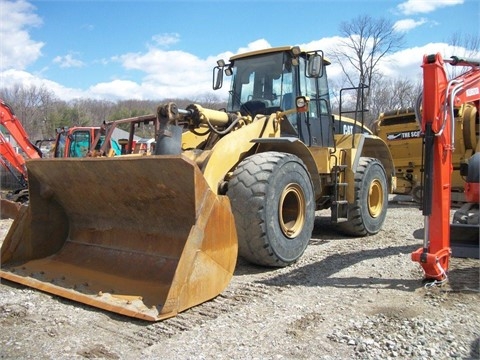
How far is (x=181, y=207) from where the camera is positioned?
4.27m

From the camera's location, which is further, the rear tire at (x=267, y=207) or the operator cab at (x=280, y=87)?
the operator cab at (x=280, y=87)

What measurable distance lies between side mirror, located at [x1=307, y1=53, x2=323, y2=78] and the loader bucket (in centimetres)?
247

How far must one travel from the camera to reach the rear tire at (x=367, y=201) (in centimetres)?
679

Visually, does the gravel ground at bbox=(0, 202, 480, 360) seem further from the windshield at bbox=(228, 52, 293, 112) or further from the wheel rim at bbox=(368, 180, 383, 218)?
the wheel rim at bbox=(368, 180, 383, 218)

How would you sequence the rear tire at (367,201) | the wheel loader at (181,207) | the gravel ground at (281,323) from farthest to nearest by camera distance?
the rear tire at (367,201) < the wheel loader at (181,207) < the gravel ground at (281,323)

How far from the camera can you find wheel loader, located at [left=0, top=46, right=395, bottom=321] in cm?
387

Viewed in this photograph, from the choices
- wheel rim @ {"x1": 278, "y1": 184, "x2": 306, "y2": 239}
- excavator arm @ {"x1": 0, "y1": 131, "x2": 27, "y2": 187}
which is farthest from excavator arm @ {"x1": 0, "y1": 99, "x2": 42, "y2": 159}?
wheel rim @ {"x1": 278, "y1": 184, "x2": 306, "y2": 239}

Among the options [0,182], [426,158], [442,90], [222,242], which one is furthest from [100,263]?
[0,182]

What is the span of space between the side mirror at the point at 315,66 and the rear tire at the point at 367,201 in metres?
1.80

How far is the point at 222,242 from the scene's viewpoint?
395cm

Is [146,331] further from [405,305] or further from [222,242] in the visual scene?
[405,305]

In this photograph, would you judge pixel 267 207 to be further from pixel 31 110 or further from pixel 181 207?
pixel 31 110

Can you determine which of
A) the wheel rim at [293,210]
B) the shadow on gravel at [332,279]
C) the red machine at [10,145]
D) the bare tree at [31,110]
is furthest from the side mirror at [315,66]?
the bare tree at [31,110]

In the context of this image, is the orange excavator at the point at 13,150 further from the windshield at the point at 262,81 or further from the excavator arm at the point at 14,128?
the windshield at the point at 262,81
